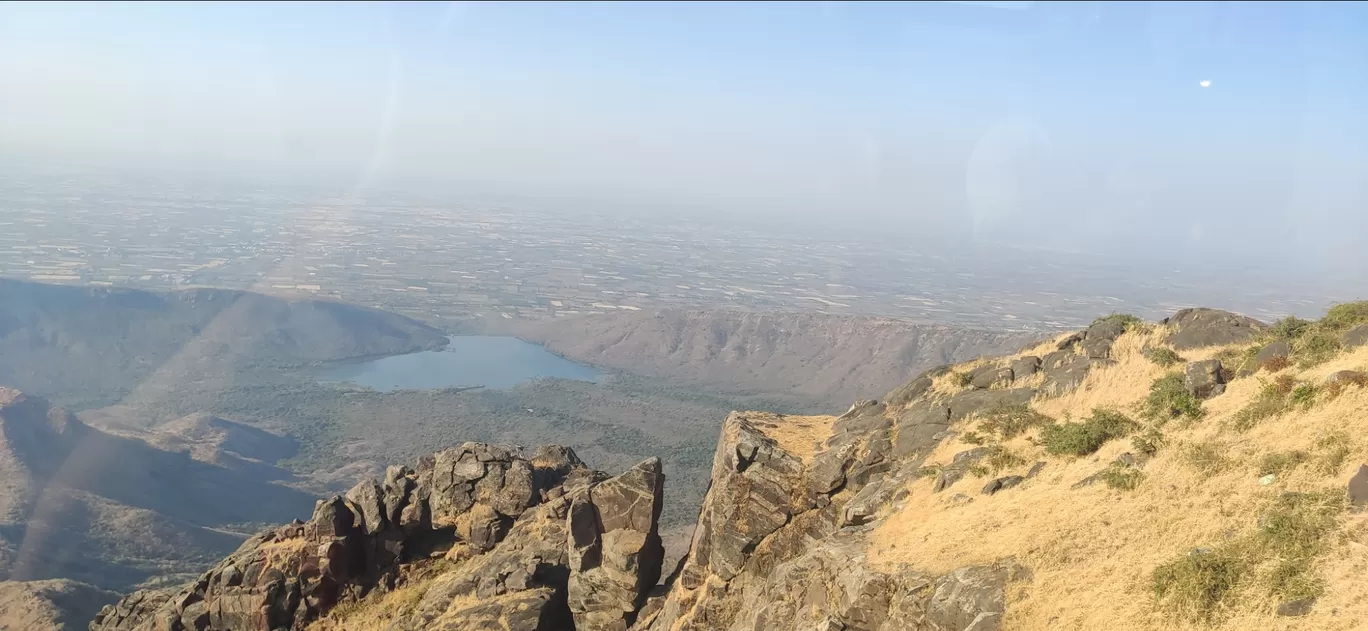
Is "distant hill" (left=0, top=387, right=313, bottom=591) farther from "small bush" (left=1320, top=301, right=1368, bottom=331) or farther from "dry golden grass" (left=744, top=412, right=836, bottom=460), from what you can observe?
"small bush" (left=1320, top=301, right=1368, bottom=331)

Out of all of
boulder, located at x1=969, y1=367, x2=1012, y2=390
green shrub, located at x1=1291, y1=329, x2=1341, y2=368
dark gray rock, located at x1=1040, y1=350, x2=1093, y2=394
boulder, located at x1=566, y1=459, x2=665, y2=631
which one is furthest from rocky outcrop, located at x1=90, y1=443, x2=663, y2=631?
green shrub, located at x1=1291, y1=329, x2=1341, y2=368

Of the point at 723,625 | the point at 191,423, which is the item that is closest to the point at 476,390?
the point at 191,423

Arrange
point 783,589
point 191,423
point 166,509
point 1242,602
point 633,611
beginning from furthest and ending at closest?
1. point 191,423
2. point 166,509
3. point 633,611
4. point 783,589
5. point 1242,602

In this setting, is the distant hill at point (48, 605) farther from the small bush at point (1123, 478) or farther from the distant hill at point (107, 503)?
the small bush at point (1123, 478)

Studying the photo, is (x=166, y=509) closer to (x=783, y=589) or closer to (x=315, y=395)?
(x=315, y=395)

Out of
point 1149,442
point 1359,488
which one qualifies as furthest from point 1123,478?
point 1359,488

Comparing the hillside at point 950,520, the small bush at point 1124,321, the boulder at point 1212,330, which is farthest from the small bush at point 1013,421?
the small bush at point 1124,321
